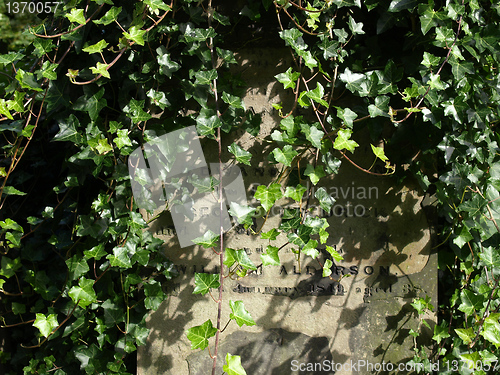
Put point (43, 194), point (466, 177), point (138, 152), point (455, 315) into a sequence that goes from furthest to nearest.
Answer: point (43, 194)
point (455, 315)
point (138, 152)
point (466, 177)

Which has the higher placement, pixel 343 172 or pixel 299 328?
pixel 343 172

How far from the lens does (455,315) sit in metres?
1.83

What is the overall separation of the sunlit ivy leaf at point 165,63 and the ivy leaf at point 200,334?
97 centimetres

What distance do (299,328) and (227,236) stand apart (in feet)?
1.68

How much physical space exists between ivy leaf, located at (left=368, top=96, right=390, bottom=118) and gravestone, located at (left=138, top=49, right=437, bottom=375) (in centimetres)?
22

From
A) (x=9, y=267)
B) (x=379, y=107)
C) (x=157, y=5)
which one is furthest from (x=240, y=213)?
(x=9, y=267)

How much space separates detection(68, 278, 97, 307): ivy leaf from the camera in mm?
1509

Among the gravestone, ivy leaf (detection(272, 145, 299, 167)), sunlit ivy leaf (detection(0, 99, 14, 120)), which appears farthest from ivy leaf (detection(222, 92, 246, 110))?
sunlit ivy leaf (detection(0, 99, 14, 120))

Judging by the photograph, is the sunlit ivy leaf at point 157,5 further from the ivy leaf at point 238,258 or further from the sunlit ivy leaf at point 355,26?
the ivy leaf at point 238,258

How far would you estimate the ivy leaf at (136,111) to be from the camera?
149 cm

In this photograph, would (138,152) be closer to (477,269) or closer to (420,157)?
(420,157)

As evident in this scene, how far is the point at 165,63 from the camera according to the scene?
152 cm

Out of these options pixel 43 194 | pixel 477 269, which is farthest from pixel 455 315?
pixel 43 194

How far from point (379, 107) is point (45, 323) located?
158 centimetres
